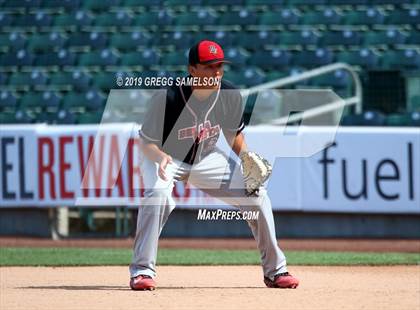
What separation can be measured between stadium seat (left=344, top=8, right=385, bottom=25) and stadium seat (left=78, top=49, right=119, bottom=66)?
3.67 meters

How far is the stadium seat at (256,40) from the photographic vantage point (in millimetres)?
14391

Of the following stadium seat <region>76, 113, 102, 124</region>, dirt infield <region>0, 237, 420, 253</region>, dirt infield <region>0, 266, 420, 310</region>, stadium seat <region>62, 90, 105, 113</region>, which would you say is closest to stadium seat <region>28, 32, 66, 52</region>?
stadium seat <region>62, 90, 105, 113</region>

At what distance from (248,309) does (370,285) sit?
1749 mm

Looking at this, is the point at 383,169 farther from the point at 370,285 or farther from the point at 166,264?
the point at 370,285

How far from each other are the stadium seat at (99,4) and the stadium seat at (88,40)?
57cm

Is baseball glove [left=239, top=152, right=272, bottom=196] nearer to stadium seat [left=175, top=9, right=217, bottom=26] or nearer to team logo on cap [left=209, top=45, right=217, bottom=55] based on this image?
team logo on cap [left=209, top=45, right=217, bottom=55]

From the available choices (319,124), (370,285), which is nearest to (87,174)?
(319,124)

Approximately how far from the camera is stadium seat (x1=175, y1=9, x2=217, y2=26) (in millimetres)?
14742

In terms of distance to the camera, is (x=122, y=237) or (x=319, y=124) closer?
(x=122, y=237)

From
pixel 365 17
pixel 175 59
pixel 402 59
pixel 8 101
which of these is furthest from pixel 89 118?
pixel 402 59

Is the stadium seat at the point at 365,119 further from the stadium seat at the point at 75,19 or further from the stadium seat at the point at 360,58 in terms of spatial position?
the stadium seat at the point at 75,19

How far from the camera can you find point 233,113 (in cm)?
657

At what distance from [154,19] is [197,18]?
0.75 metres

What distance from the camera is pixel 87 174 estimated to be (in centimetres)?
1141
